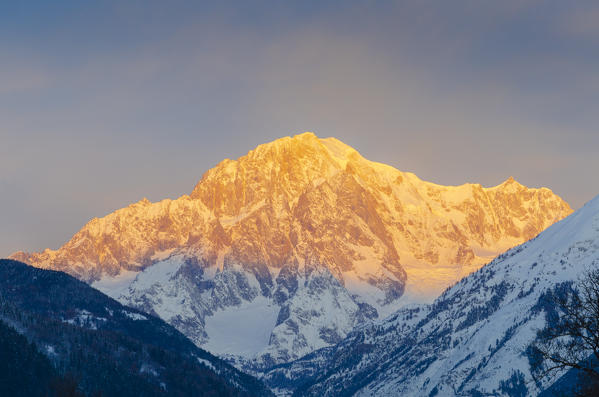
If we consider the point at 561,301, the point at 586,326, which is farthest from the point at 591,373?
the point at 561,301

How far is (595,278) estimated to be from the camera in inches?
2058

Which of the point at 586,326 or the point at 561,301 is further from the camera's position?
the point at 561,301

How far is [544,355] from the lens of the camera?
51625 millimetres

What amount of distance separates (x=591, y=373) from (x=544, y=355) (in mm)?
5494

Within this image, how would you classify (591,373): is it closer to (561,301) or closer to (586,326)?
(586,326)

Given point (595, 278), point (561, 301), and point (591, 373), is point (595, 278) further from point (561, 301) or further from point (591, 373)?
point (591, 373)

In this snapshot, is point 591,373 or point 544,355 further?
point 544,355

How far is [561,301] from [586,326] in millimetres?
4169

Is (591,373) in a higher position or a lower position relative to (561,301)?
lower

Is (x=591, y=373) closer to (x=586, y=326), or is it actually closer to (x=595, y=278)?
(x=586, y=326)

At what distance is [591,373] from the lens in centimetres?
4622

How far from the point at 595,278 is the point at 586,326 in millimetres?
4694

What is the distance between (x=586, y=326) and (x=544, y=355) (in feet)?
13.1

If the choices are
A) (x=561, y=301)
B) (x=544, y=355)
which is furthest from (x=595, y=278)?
(x=544, y=355)
